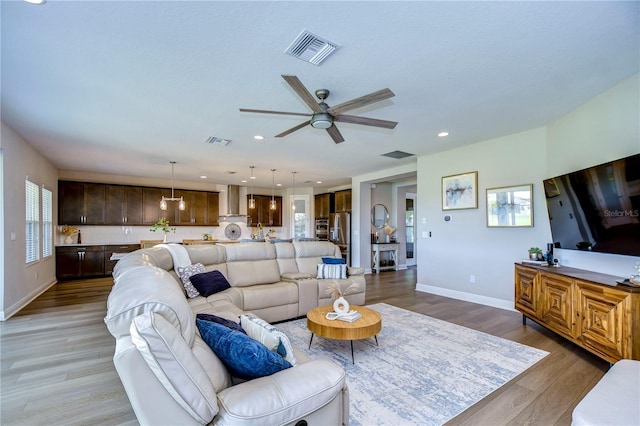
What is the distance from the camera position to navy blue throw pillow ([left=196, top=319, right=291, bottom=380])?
4.53 feet

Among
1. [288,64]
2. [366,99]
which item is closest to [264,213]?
[288,64]

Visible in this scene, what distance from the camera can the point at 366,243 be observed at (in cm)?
803

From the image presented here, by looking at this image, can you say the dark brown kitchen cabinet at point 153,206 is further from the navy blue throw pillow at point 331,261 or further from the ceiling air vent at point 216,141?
the navy blue throw pillow at point 331,261

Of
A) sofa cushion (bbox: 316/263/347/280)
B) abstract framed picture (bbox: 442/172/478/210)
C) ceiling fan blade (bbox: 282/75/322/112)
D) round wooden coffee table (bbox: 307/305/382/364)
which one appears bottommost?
round wooden coffee table (bbox: 307/305/382/364)

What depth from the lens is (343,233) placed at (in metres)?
8.44

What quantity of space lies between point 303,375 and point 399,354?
198cm

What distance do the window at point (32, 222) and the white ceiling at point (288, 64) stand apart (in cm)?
123

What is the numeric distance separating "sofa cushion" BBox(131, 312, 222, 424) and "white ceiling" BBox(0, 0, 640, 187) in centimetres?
186

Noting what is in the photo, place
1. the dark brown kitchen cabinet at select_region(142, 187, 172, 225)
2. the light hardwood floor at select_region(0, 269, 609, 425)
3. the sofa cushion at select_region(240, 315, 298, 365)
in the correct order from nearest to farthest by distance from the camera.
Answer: the sofa cushion at select_region(240, 315, 298, 365) < the light hardwood floor at select_region(0, 269, 609, 425) < the dark brown kitchen cabinet at select_region(142, 187, 172, 225)

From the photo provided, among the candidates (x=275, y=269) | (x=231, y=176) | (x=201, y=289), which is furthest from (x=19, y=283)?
(x=231, y=176)

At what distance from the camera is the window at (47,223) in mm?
5906

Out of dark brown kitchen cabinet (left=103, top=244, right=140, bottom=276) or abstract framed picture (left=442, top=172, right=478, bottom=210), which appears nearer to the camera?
abstract framed picture (left=442, top=172, right=478, bottom=210)

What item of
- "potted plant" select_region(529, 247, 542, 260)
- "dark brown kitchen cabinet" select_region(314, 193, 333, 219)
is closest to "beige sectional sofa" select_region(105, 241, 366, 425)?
"potted plant" select_region(529, 247, 542, 260)

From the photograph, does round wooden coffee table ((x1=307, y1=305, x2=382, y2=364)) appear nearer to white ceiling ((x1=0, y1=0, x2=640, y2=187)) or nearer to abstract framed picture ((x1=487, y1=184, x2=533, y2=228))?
white ceiling ((x1=0, y1=0, x2=640, y2=187))
